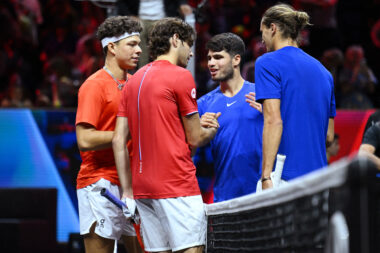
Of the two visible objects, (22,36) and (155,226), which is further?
(22,36)

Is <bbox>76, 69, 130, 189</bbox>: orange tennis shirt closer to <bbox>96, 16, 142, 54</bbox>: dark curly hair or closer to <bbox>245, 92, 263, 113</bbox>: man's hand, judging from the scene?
<bbox>96, 16, 142, 54</bbox>: dark curly hair

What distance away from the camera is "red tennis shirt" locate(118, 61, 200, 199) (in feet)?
12.4

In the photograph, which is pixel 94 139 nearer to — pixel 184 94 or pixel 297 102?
pixel 184 94

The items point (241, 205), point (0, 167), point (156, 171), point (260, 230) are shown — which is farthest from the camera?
point (0, 167)

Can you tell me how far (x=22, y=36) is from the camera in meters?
10.3

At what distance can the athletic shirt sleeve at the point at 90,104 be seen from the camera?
14.4 ft

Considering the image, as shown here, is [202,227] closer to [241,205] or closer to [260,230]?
[241,205]

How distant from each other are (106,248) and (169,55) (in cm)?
153

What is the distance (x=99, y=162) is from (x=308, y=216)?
235 centimetres

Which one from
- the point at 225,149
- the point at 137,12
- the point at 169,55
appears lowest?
the point at 225,149

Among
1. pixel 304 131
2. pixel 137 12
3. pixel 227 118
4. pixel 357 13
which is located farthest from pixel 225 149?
pixel 357 13

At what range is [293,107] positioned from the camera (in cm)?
403

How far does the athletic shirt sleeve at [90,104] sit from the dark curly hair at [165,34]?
63cm

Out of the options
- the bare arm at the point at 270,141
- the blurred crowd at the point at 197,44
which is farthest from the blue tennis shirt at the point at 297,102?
the blurred crowd at the point at 197,44
